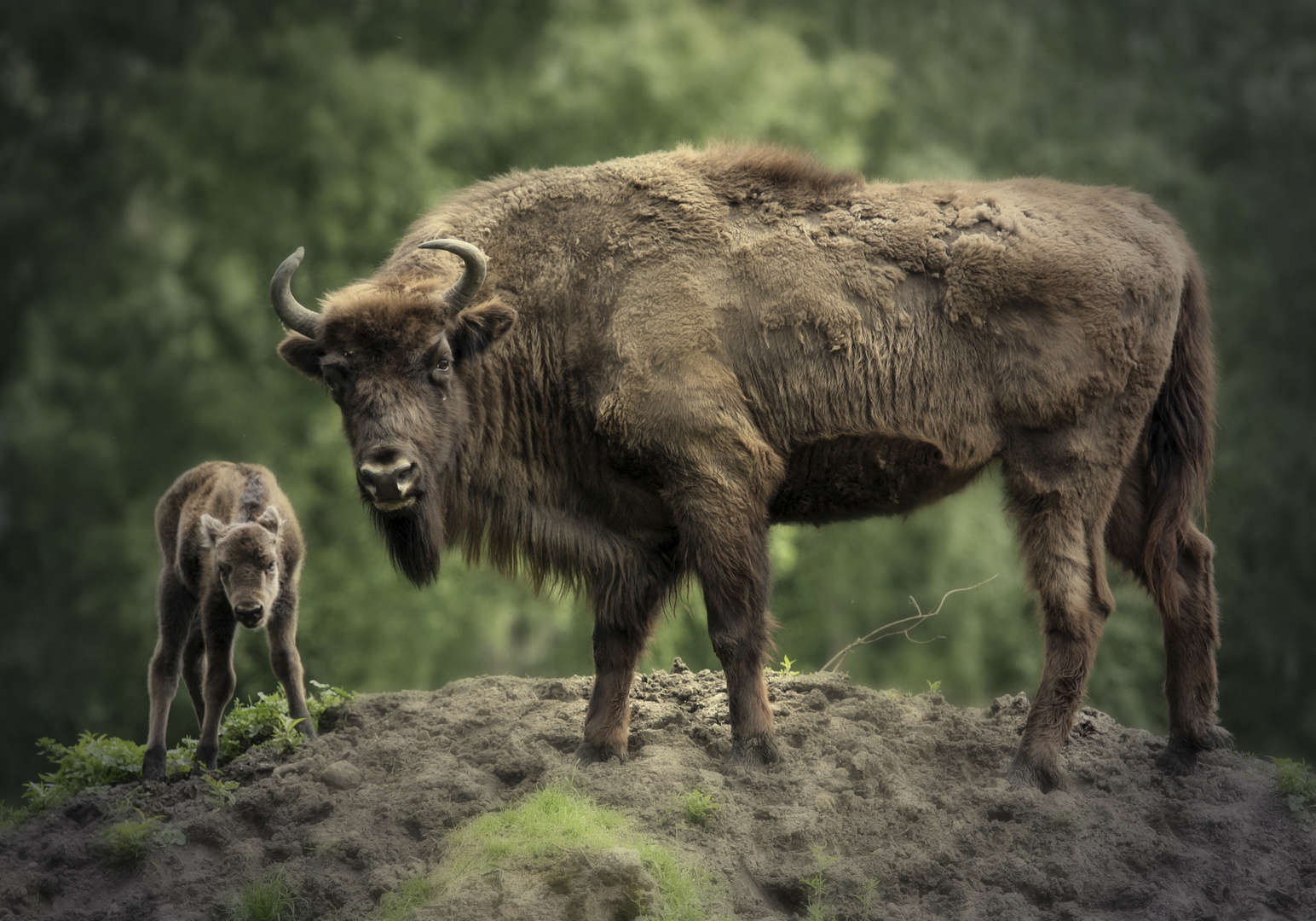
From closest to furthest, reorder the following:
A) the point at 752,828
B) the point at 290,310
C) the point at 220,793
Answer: the point at 752,828
the point at 220,793
the point at 290,310

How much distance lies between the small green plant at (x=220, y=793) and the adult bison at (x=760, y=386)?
55.7 inches

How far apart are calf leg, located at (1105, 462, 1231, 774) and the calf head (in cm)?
493

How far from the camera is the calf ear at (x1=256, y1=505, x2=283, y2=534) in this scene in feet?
21.8

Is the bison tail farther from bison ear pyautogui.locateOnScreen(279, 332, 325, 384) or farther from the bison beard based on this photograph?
bison ear pyautogui.locateOnScreen(279, 332, 325, 384)

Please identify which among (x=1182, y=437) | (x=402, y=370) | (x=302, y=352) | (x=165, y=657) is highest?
(x=302, y=352)

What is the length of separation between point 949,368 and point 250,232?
36.1ft

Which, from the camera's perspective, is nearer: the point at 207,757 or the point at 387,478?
the point at 387,478

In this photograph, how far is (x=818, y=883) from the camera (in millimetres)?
5152

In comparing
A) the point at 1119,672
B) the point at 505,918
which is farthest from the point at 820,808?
the point at 1119,672

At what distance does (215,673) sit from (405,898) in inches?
80.6

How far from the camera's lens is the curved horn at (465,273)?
6.00 metres

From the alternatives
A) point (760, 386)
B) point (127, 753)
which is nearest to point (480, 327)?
point (760, 386)

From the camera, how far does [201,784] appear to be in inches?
251

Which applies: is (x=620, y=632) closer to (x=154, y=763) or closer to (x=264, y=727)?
(x=264, y=727)
